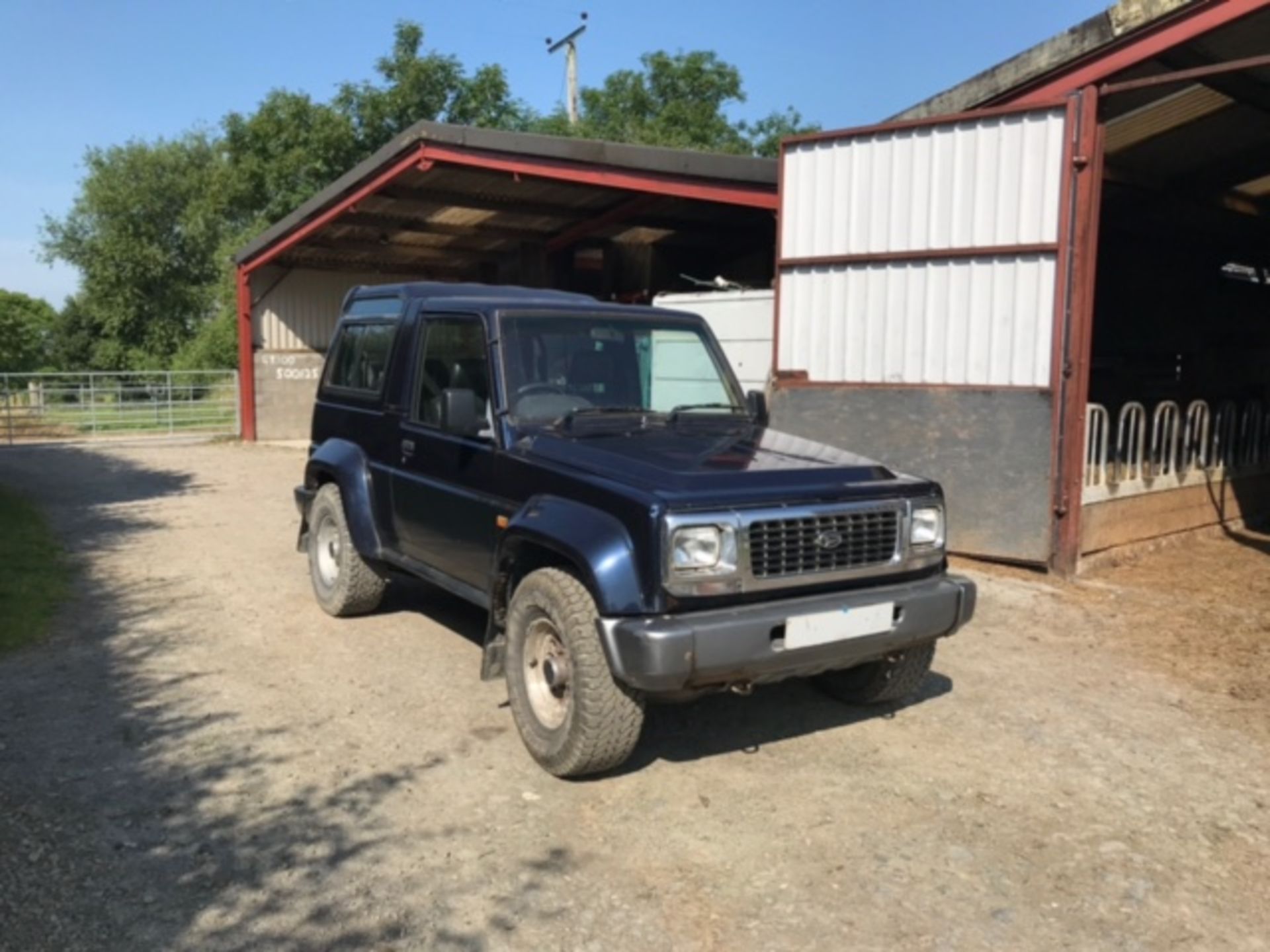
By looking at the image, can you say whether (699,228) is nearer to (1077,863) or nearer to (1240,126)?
(1240,126)

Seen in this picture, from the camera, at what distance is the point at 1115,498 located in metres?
8.80

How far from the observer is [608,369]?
532cm

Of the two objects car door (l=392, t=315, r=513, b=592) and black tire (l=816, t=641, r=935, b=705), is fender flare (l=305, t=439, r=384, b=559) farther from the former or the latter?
black tire (l=816, t=641, r=935, b=705)

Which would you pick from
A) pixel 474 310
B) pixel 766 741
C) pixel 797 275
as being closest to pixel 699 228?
pixel 797 275

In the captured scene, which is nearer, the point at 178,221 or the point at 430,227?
the point at 430,227

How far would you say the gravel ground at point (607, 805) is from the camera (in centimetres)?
331

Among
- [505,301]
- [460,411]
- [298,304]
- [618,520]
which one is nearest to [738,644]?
[618,520]

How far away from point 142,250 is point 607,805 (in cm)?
4299

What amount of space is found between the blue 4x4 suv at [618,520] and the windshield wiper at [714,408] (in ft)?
0.04

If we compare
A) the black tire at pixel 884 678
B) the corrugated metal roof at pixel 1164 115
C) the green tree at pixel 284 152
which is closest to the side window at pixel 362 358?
the black tire at pixel 884 678

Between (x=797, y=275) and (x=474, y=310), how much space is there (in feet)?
16.9

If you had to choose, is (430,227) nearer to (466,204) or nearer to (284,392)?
(466,204)

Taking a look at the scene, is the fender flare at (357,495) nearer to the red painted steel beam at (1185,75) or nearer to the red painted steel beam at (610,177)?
the red painted steel beam at (610,177)

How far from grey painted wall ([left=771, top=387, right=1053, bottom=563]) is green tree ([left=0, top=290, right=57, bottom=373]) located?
19493 mm
